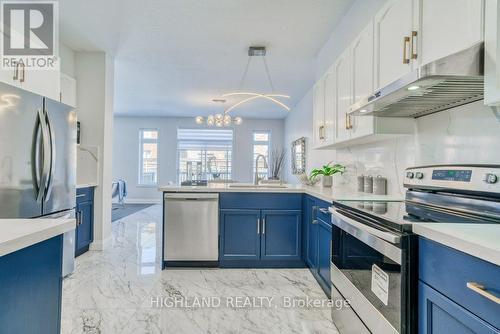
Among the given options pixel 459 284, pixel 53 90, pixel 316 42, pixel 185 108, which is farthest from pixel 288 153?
pixel 459 284

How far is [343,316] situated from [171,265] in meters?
1.87

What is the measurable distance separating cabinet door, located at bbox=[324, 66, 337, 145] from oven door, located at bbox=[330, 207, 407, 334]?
4.02 ft

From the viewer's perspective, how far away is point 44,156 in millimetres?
2342

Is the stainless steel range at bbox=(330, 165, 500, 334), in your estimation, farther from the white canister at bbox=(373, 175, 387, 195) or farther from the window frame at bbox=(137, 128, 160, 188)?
the window frame at bbox=(137, 128, 160, 188)

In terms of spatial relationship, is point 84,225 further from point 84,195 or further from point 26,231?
point 26,231

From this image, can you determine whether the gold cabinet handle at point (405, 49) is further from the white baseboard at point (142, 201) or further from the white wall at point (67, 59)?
the white baseboard at point (142, 201)

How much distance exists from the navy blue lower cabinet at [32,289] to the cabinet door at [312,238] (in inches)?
78.6

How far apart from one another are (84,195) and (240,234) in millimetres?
1969

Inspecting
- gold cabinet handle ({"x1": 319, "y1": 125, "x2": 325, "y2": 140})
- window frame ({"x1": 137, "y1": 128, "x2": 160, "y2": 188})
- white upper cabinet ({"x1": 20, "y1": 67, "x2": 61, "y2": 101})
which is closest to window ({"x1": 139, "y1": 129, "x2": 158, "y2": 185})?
window frame ({"x1": 137, "y1": 128, "x2": 160, "y2": 188})

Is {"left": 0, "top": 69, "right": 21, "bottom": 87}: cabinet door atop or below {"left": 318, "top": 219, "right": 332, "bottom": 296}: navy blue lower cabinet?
atop

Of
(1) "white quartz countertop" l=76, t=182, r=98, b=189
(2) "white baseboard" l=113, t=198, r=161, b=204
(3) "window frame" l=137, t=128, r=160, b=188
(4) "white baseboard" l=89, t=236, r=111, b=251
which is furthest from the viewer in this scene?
(3) "window frame" l=137, t=128, r=160, b=188

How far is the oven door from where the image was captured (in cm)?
116

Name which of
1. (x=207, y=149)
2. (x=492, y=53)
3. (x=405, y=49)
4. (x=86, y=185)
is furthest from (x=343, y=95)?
(x=207, y=149)

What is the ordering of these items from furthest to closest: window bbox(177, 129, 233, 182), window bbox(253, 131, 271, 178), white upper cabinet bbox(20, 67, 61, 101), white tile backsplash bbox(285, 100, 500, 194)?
window bbox(253, 131, 271, 178)
window bbox(177, 129, 233, 182)
white upper cabinet bbox(20, 67, 61, 101)
white tile backsplash bbox(285, 100, 500, 194)
